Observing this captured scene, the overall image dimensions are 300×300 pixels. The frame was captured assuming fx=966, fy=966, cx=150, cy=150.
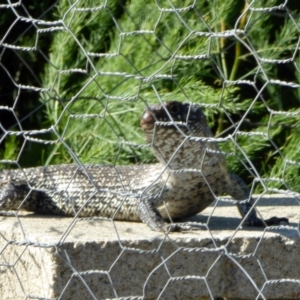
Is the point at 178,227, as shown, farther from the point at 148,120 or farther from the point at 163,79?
the point at 163,79

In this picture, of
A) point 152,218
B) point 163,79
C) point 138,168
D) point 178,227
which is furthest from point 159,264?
point 163,79

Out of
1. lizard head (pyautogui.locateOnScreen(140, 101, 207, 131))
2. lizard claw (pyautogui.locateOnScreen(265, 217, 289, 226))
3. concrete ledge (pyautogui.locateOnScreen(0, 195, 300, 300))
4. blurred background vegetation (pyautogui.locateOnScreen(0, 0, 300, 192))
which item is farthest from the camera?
blurred background vegetation (pyautogui.locateOnScreen(0, 0, 300, 192))

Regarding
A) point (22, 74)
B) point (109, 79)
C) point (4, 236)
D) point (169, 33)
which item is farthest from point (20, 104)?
point (4, 236)

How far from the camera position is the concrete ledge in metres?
2.79

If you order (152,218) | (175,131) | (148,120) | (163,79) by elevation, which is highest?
(148,120)

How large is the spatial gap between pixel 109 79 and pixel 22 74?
85 cm

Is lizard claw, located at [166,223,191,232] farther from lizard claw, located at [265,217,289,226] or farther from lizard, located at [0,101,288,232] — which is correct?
lizard claw, located at [265,217,289,226]

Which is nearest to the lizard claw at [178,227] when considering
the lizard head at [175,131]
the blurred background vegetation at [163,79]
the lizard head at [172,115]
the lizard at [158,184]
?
the lizard at [158,184]

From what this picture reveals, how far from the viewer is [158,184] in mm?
3262

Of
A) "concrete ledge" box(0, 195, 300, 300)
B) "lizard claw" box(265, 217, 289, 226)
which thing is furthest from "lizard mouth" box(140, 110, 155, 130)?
"lizard claw" box(265, 217, 289, 226)

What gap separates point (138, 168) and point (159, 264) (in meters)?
0.77

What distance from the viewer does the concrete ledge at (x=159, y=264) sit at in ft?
9.16

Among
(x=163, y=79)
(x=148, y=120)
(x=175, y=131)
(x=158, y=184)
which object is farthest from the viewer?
(x=163, y=79)

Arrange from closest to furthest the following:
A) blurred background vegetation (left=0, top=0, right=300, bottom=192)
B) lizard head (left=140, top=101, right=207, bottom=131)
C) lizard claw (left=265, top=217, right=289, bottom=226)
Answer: lizard head (left=140, top=101, right=207, bottom=131) < lizard claw (left=265, top=217, right=289, bottom=226) < blurred background vegetation (left=0, top=0, right=300, bottom=192)
